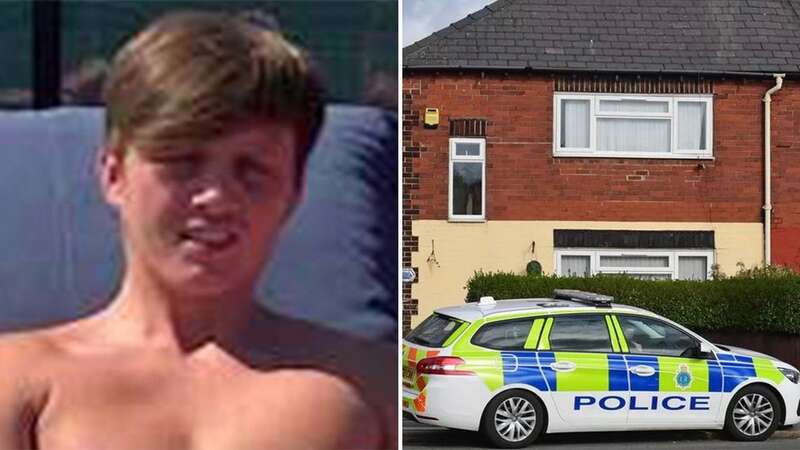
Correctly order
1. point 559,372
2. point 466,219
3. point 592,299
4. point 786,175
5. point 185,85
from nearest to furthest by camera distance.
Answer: point 185,85
point 559,372
point 592,299
point 466,219
point 786,175

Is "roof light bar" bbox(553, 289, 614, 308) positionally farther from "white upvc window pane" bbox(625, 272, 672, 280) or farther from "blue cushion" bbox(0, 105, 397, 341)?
"blue cushion" bbox(0, 105, 397, 341)

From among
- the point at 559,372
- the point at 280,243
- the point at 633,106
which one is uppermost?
the point at 633,106

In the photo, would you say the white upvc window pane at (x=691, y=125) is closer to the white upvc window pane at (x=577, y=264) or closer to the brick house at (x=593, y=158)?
the brick house at (x=593, y=158)

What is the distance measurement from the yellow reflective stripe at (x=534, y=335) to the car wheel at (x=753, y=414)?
2.11 meters

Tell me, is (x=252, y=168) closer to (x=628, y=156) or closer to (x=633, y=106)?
(x=628, y=156)

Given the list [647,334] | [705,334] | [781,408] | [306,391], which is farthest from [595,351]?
[306,391]

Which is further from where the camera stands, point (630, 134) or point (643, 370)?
point (630, 134)

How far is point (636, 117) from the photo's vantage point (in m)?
18.8

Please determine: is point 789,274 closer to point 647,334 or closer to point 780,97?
point 780,97

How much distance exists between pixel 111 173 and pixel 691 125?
16493mm

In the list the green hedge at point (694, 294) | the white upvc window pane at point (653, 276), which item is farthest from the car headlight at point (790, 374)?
the white upvc window pane at point (653, 276)

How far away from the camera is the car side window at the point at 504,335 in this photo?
35.5 feet

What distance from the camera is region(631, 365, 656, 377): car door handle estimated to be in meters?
10.9

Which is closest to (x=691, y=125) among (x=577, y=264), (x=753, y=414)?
(x=577, y=264)
